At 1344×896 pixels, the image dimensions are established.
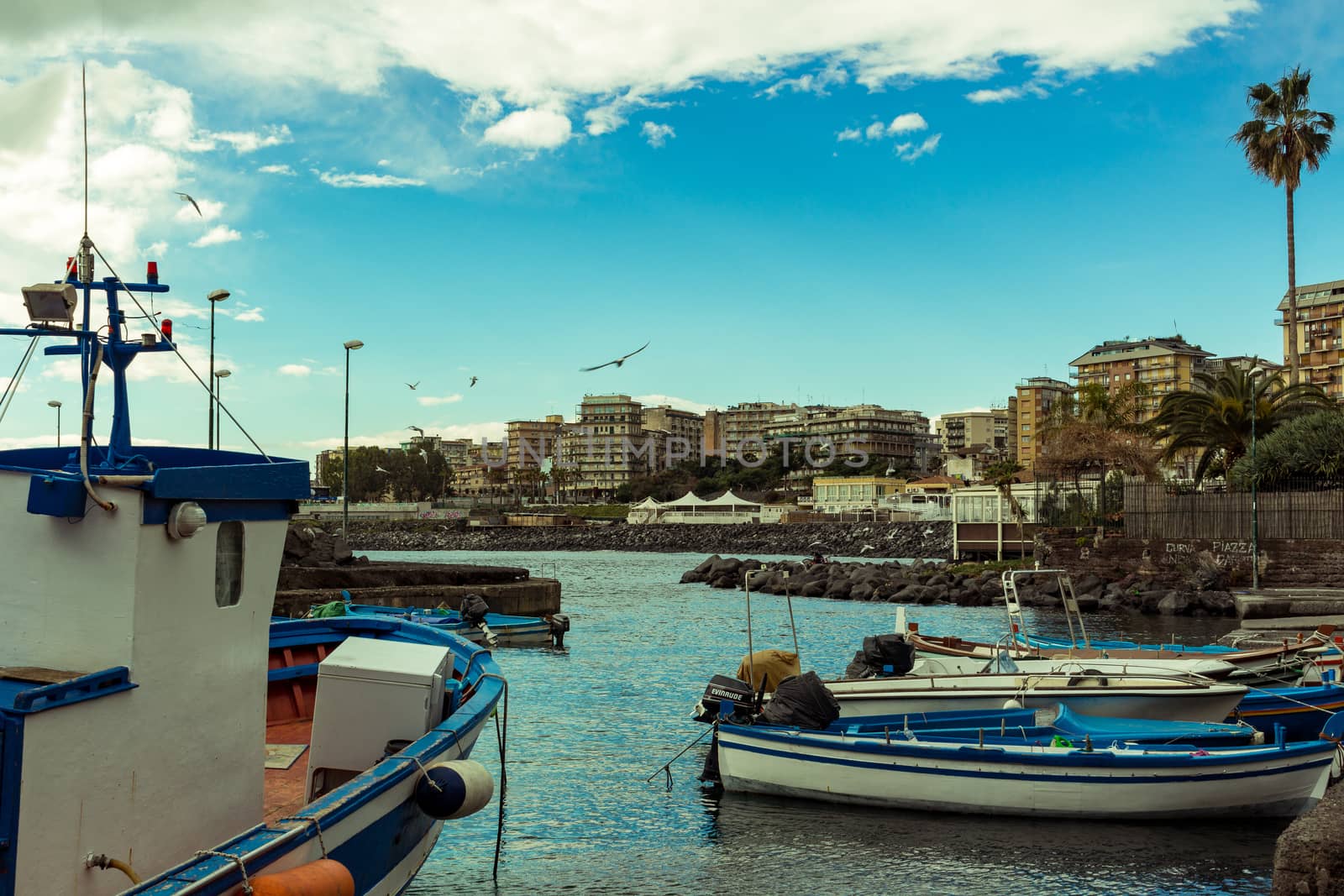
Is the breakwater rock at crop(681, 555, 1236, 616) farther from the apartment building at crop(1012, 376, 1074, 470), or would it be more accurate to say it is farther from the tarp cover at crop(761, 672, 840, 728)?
the apartment building at crop(1012, 376, 1074, 470)

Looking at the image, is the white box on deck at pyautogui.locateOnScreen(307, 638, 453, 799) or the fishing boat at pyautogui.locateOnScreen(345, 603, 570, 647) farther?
the fishing boat at pyautogui.locateOnScreen(345, 603, 570, 647)

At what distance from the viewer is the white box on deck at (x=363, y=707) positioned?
786cm

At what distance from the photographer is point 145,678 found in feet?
18.2

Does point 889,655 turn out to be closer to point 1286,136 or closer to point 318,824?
point 318,824

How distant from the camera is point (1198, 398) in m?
44.9

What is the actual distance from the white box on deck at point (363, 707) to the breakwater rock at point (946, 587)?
2509 cm

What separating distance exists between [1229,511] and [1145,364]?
4696 inches

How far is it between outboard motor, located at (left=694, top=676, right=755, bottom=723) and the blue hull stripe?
2.03ft

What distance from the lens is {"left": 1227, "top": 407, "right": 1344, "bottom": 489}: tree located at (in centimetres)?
3938

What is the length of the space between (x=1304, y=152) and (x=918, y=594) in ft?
85.6

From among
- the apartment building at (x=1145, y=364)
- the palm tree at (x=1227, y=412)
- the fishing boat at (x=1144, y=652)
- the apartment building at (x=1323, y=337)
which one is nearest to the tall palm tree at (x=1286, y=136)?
the palm tree at (x=1227, y=412)

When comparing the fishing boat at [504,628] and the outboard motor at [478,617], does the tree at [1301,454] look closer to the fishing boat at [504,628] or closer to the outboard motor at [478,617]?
the fishing boat at [504,628]

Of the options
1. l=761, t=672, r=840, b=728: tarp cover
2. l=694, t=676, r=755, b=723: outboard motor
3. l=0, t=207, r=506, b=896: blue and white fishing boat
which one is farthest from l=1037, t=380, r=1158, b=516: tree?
l=0, t=207, r=506, b=896: blue and white fishing boat

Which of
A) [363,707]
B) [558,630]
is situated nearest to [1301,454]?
[558,630]
